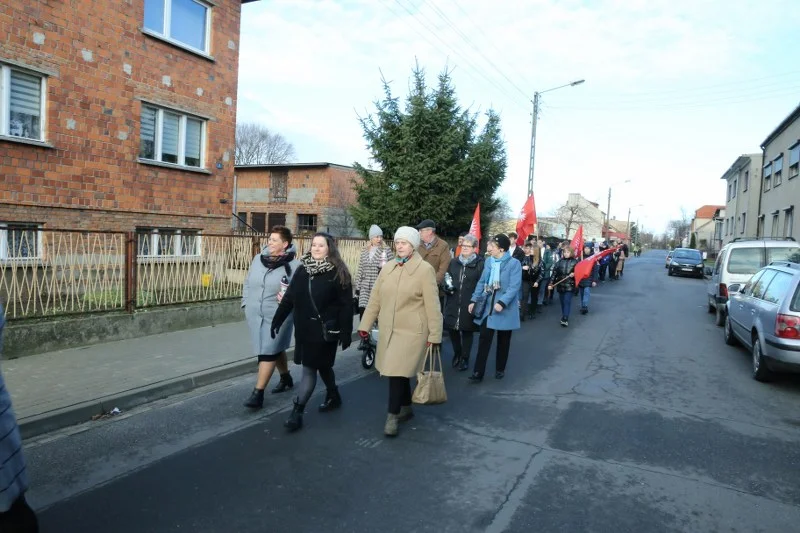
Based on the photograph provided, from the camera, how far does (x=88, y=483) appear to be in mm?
3846

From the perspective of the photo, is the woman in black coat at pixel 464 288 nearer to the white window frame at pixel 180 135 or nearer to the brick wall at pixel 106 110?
the brick wall at pixel 106 110

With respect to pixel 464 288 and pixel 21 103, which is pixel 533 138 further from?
pixel 21 103

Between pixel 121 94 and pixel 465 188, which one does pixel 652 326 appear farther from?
pixel 121 94

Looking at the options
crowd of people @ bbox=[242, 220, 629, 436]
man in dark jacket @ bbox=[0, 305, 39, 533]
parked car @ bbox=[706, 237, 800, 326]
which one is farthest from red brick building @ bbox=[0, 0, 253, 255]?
parked car @ bbox=[706, 237, 800, 326]

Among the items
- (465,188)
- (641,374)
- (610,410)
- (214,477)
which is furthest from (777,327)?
(465,188)

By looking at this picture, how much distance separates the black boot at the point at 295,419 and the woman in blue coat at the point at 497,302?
2.54 meters

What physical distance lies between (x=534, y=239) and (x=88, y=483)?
11559 mm

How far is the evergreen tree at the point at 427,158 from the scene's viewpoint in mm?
16453

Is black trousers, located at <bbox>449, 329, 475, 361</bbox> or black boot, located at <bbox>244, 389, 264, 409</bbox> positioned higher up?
black trousers, located at <bbox>449, 329, 475, 361</bbox>

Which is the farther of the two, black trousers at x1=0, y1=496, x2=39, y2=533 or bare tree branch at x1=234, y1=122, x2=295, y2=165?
bare tree branch at x1=234, y1=122, x2=295, y2=165

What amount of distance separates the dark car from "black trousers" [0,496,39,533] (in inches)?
1225

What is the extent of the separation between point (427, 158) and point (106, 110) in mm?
8478

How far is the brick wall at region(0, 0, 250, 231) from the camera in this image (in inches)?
398

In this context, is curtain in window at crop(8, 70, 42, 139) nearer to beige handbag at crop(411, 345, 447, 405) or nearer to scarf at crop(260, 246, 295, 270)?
scarf at crop(260, 246, 295, 270)
